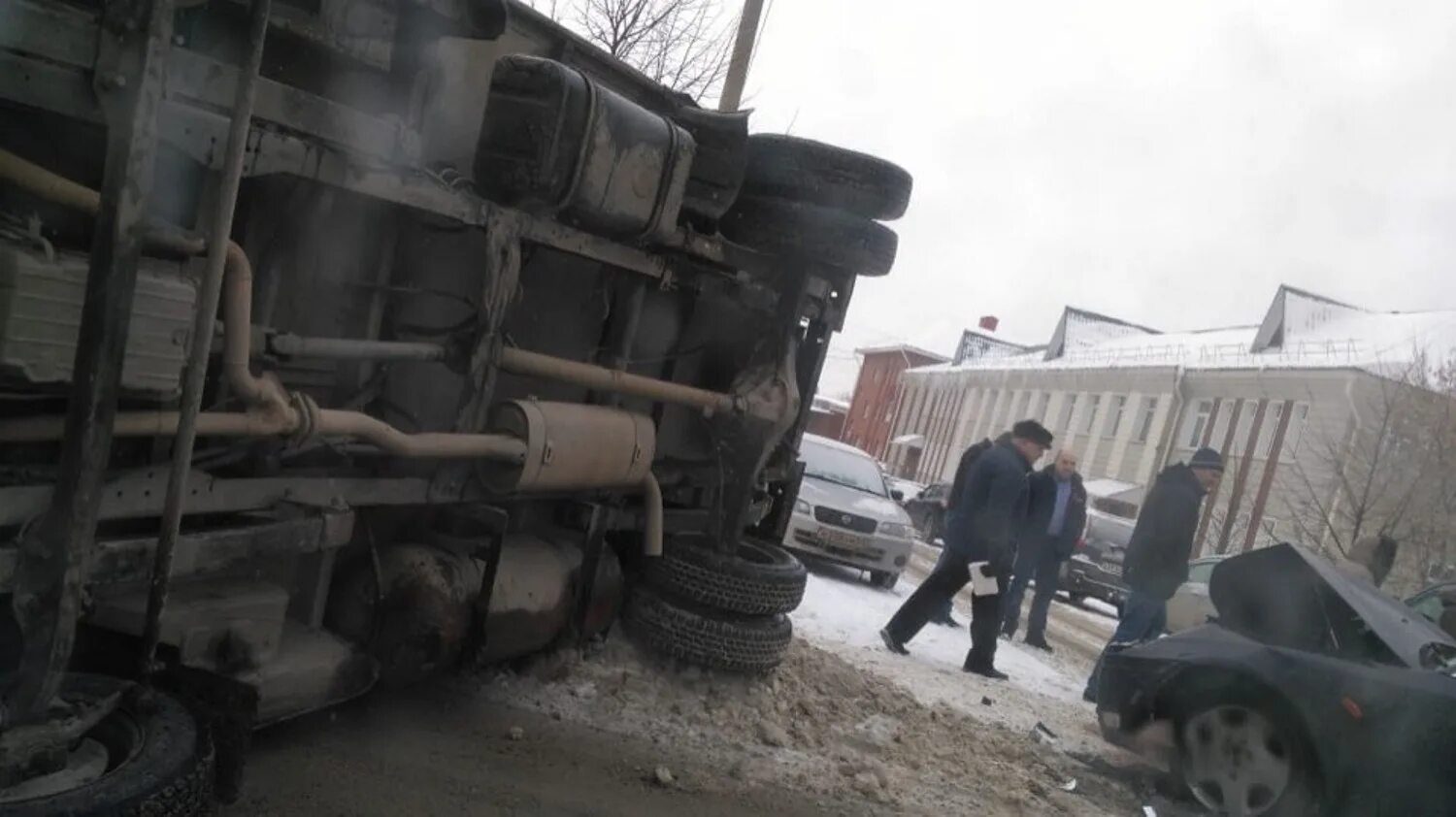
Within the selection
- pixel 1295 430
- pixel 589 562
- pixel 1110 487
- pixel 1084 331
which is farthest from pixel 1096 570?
pixel 1084 331

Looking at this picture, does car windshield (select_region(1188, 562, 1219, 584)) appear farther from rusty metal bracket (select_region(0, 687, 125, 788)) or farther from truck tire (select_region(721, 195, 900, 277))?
rusty metal bracket (select_region(0, 687, 125, 788))

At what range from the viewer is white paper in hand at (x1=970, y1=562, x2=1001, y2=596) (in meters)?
7.86

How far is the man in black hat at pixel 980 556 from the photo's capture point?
7953 millimetres

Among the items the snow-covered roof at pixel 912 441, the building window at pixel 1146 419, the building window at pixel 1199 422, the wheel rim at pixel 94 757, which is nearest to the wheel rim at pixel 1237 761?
the wheel rim at pixel 94 757

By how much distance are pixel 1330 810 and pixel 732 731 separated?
261 cm

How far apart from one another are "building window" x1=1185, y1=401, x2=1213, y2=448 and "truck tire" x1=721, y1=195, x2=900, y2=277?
31.4 meters

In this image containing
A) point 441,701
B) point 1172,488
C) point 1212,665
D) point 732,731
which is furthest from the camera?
point 1172,488

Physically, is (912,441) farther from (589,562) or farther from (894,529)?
(589,562)

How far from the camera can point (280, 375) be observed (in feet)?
12.1

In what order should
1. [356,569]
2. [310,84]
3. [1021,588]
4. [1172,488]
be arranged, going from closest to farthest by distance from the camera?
[310,84] → [356,569] → [1172,488] → [1021,588]

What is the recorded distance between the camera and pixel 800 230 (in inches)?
210

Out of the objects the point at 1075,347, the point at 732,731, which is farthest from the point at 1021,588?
the point at 1075,347

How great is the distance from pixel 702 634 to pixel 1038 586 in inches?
227

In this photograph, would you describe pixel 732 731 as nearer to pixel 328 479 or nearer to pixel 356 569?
pixel 356 569
